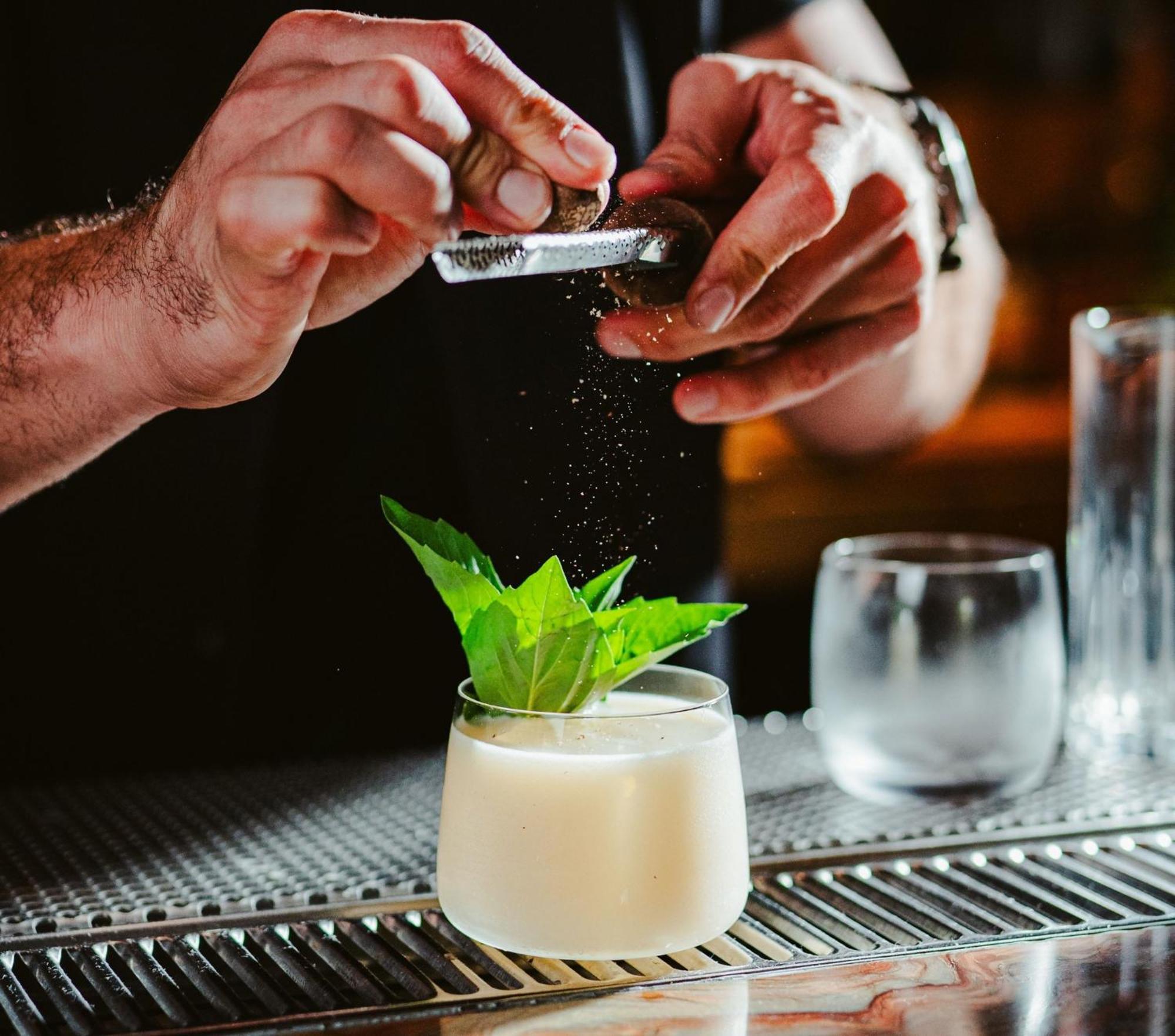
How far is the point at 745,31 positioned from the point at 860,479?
1404mm

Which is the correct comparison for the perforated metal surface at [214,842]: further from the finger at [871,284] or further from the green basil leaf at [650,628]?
the finger at [871,284]

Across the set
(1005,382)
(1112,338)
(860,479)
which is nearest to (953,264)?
(1112,338)

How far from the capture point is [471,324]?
1244 millimetres

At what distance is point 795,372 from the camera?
3.33ft

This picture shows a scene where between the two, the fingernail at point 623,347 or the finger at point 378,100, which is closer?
the finger at point 378,100

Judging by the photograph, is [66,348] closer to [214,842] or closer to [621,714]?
[214,842]

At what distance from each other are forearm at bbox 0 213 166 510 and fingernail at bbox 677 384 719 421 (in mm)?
339

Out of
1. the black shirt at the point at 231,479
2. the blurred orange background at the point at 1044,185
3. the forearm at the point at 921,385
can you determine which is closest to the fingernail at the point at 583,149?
the black shirt at the point at 231,479

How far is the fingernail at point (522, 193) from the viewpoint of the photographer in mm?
687

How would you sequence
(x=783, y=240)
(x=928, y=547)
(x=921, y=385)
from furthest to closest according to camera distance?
(x=921, y=385) → (x=928, y=547) → (x=783, y=240)

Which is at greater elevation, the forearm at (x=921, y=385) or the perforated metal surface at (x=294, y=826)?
the forearm at (x=921, y=385)

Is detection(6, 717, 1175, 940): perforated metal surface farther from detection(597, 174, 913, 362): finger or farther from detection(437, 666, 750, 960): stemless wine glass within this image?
detection(597, 174, 913, 362): finger

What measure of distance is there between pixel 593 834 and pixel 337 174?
34 centimetres

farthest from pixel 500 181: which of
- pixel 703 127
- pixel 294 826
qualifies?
pixel 294 826
